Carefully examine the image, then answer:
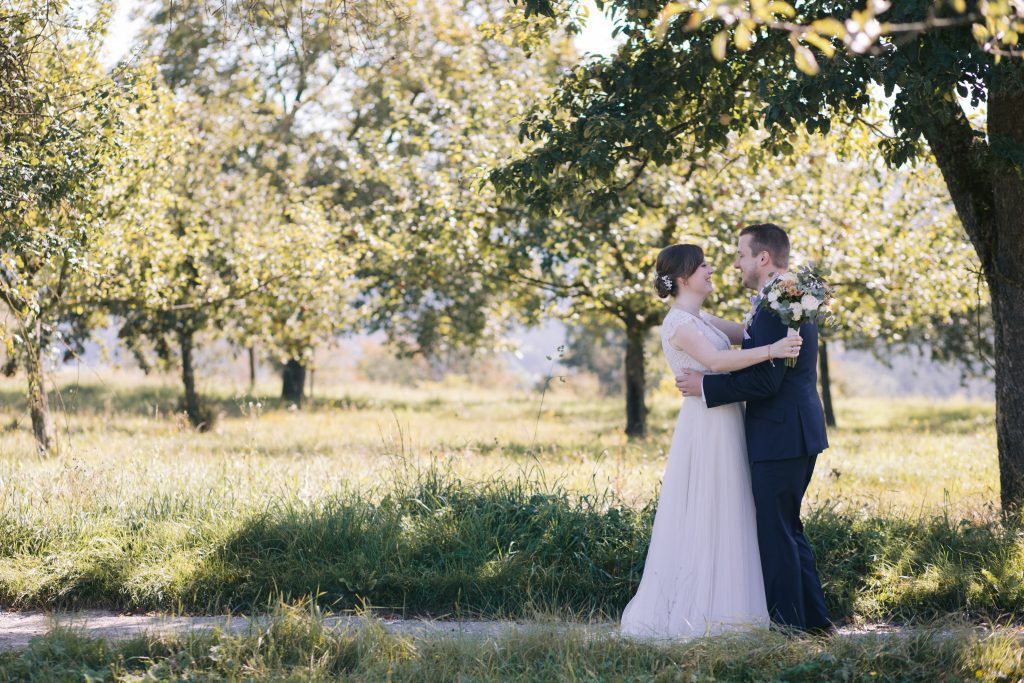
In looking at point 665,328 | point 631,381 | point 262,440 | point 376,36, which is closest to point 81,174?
point 376,36

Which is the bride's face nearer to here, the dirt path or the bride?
the bride

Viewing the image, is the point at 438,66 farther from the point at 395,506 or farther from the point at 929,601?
the point at 929,601

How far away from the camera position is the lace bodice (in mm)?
5719

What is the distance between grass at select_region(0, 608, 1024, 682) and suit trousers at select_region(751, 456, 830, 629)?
360 millimetres

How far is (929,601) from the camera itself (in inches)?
248

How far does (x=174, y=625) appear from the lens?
566cm

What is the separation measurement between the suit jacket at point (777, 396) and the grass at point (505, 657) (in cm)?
105

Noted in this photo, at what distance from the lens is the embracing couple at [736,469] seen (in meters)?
5.38

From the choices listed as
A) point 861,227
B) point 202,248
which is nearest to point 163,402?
point 202,248

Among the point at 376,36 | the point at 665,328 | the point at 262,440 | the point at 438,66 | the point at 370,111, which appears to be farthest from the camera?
the point at 370,111

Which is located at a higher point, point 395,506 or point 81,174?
point 81,174

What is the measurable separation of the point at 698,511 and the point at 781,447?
705 mm

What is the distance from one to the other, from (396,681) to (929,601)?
149 inches

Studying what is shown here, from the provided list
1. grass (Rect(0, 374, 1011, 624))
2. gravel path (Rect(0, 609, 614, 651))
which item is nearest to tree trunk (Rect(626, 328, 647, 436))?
grass (Rect(0, 374, 1011, 624))
